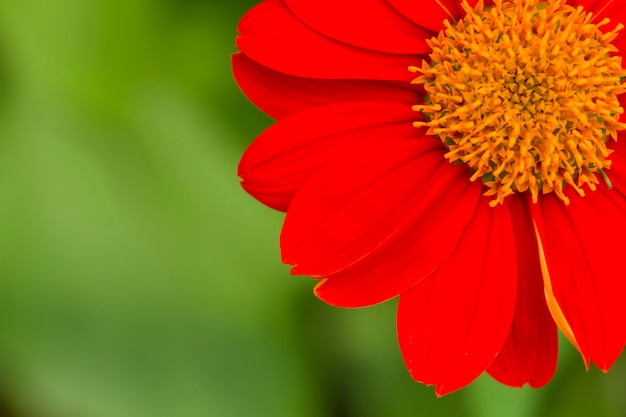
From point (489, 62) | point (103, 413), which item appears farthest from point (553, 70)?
point (103, 413)

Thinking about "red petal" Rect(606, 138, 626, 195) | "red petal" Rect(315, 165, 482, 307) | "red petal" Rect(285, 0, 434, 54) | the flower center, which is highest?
"red petal" Rect(285, 0, 434, 54)

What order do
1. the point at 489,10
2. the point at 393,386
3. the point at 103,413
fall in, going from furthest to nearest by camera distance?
1. the point at 393,386
2. the point at 103,413
3. the point at 489,10

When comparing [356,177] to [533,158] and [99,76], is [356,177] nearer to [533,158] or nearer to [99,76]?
[533,158]

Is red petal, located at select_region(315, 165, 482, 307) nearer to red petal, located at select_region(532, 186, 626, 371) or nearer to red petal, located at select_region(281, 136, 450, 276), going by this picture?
red petal, located at select_region(281, 136, 450, 276)

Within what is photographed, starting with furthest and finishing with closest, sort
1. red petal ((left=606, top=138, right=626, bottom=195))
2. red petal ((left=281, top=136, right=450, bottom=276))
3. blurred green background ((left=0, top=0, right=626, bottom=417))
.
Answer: blurred green background ((left=0, top=0, right=626, bottom=417)) → red petal ((left=606, top=138, right=626, bottom=195)) → red petal ((left=281, top=136, right=450, bottom=276))

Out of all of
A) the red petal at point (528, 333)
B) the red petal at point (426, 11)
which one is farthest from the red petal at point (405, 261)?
the red petal at point (426, 11)

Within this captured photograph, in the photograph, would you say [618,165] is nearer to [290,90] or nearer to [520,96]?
[520,96]

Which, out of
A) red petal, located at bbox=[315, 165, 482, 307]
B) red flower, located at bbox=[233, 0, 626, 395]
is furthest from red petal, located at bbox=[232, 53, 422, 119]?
red petal, located at bbox=[315, 165, 482, 307]
